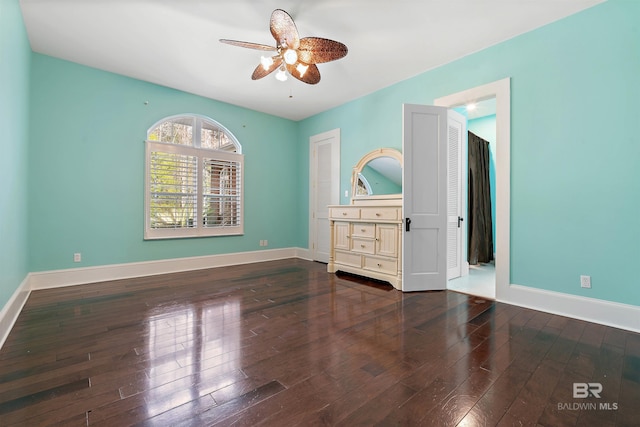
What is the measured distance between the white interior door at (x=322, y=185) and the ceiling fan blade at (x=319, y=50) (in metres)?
2.36

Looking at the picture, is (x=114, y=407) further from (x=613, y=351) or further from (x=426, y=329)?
(x=613, y=351)

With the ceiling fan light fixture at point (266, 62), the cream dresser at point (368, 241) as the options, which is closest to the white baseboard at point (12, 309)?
the ceiling fan light fixture at point (266, 62)

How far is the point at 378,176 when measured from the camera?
4.49 metres

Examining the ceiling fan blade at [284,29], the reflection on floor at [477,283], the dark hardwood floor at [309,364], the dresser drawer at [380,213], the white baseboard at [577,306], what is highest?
the ceiling fan blade at [284,29]

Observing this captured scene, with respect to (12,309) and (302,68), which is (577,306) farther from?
(12,309)

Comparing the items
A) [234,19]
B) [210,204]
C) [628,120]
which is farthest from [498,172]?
[210,204]

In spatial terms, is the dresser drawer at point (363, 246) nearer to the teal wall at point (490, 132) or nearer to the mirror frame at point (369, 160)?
the mirror frame at point (369, 160)

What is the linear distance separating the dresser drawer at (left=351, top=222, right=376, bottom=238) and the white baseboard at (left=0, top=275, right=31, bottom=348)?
358 cm

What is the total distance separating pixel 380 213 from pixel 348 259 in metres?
0.92

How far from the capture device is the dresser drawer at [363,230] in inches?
154

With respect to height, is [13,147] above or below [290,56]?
below

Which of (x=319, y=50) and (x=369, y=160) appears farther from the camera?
(x=369, y=160)

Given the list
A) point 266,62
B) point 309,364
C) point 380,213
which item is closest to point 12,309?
point 309,364

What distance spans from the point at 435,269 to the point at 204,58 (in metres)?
3.87
